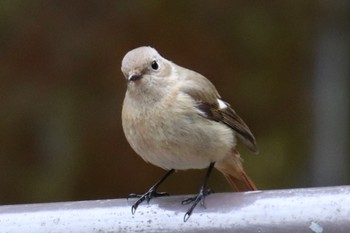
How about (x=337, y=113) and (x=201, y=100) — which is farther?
(x=337, y=113)

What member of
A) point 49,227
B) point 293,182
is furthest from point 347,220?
point 293,182

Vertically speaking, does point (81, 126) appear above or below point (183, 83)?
below

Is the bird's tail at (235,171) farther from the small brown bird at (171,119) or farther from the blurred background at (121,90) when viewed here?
the blurred background at (121,90)

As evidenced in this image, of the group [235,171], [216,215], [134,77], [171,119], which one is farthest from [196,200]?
[235,171]

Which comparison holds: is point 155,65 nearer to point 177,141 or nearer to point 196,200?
point 177,141

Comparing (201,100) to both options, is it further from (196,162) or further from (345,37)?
(345,37)

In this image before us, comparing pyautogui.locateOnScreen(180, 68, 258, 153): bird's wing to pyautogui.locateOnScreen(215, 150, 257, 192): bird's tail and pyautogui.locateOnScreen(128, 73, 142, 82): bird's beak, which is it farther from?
pyautogui.locateOnScreen(128, 73, 142, 82): bird's beak
